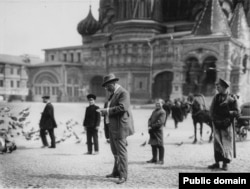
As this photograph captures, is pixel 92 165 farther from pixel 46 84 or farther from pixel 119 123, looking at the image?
pixel 46 84

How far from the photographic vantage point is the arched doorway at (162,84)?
3772cm

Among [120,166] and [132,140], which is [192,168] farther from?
[132,140]

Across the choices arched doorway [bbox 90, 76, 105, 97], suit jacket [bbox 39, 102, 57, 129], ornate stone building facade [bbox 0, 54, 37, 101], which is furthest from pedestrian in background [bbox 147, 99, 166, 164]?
arched doorway [bbox 90, 76, 105, 97]

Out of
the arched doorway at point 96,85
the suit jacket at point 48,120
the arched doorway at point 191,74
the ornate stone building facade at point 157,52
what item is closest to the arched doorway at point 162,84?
the ornate stone building facade at point 157,52

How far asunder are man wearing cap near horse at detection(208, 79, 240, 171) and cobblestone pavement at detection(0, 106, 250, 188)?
1.28 feet

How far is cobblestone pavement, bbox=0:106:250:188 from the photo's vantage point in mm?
5984

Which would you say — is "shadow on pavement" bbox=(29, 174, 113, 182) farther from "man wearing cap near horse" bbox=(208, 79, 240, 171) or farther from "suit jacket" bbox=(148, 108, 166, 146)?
"man wearing cap near horse" bbox=(208, 79, 240, 171)

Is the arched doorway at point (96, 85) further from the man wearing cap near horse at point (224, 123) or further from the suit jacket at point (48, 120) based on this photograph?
the man wearing cap near horse at point (224, 123)

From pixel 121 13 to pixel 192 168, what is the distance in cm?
3560

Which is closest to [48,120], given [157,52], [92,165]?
[92,165]

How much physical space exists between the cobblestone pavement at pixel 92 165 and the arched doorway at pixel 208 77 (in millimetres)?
19183

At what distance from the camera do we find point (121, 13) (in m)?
40.9

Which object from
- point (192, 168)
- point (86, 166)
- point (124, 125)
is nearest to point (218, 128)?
point (192, 168)

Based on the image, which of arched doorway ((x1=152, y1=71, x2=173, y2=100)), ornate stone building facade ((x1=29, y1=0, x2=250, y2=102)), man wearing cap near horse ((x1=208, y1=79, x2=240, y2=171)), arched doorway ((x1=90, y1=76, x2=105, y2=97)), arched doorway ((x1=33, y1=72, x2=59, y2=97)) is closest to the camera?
man wearing cap near horse ((x1=208, y1=79, x2=240, y2=171))
